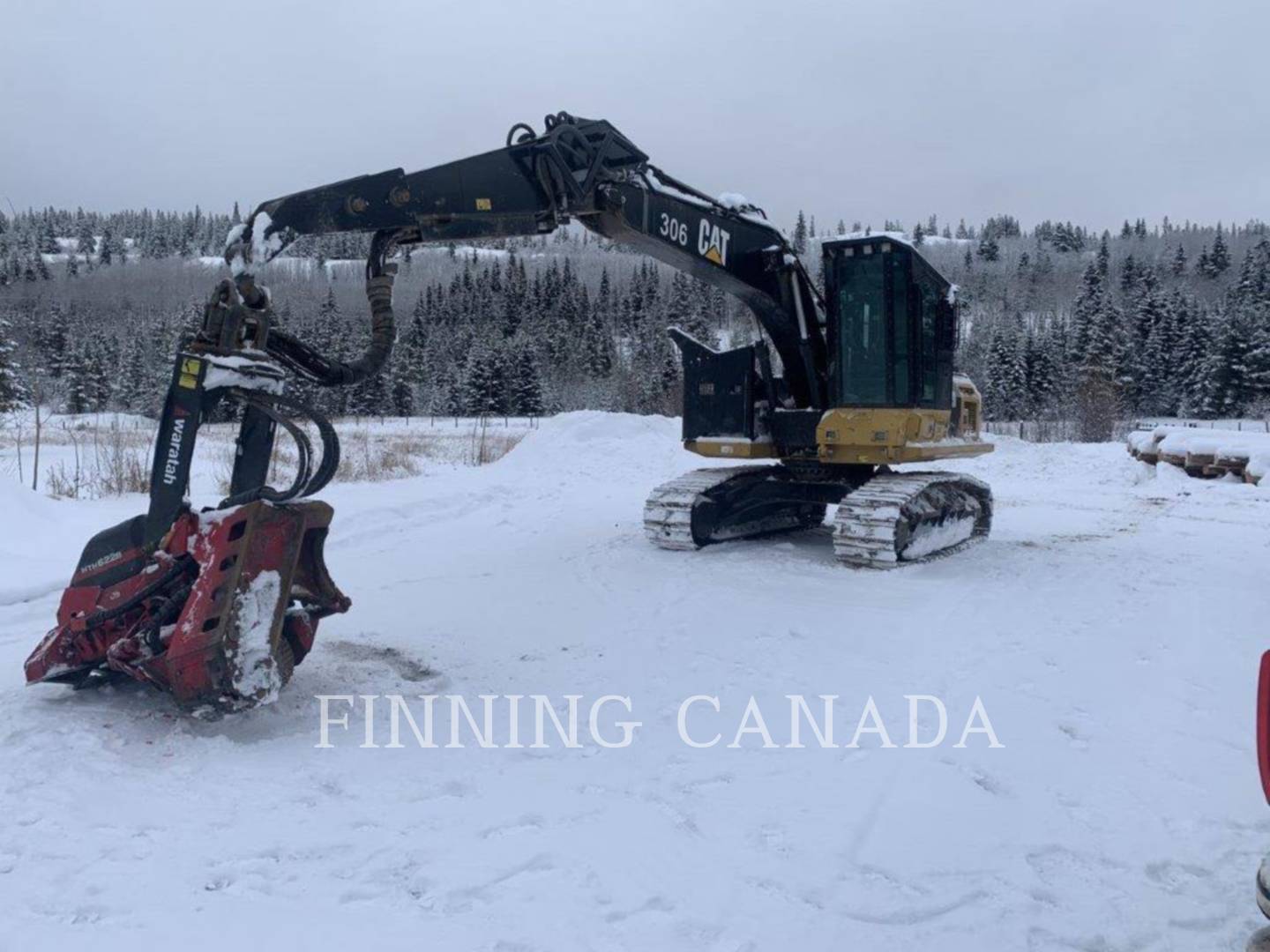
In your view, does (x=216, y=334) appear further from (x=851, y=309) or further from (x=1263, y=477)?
(x=1263, y=477)

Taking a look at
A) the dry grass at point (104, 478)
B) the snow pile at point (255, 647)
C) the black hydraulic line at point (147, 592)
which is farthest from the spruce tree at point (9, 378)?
the snow pile at point (255, 647)

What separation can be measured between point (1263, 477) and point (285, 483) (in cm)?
1610

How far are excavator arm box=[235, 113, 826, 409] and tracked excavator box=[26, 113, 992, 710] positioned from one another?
14mm

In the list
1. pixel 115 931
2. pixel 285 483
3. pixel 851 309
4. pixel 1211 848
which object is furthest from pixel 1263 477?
pixel 115 931

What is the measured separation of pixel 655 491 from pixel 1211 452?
40.7 feet

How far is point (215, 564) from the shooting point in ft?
12.4

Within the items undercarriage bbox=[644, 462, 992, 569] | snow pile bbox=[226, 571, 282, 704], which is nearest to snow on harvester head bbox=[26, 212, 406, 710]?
snow pile bbox=[226, 571, 282, 704]

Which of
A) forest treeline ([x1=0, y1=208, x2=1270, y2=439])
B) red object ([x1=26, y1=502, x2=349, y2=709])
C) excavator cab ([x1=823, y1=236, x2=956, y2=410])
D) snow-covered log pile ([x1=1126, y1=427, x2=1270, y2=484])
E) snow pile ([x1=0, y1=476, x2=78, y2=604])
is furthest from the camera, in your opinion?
forest treeline ([x1=0, y1=208, x2=1270, y2=439])

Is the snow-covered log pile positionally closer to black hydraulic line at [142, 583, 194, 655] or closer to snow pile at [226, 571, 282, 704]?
snow pile at [226, 571, 282, 704]

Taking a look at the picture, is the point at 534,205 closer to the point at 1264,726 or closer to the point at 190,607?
the point at 190,607

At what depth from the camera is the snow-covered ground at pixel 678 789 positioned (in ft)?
8.52

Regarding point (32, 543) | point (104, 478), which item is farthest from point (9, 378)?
point (32, 543)

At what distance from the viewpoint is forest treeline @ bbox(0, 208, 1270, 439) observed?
5706 cm

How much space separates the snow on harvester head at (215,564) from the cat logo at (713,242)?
4.18 meters
